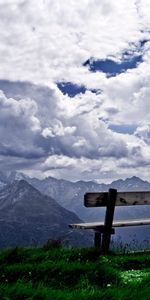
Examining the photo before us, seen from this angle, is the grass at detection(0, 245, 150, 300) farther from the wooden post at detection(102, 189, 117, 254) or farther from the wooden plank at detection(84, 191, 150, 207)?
the wooden plank at detection(84, 191, 150, 207)

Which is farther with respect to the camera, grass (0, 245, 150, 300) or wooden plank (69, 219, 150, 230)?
wooden plank (69, 219, 150, 230)

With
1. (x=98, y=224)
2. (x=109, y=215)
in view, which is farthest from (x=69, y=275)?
(x=98, y=224)

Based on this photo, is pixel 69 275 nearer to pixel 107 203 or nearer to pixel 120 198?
pixel 107 203

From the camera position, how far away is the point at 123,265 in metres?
A: 11.1

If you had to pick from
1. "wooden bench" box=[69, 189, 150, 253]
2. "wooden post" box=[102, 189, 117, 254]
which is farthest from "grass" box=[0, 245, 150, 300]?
"wooden bench" box=[69, 189, 150, 253]

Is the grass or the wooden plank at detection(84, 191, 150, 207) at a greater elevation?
the wooden plank at detection(84, 191, 150, 207)

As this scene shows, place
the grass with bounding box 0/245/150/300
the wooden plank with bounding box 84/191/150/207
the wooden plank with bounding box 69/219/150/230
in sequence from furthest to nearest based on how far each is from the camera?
the wooden plank with bounding box 69/219/150/230
the wooden plank with bounding box 84/191/150/207
the grass with bounding box 0/245/150/300

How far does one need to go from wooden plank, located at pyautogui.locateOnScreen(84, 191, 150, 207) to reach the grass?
6.11 ft

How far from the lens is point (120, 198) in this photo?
45.3ft

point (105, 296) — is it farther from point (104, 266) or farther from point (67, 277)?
point (104, 266)

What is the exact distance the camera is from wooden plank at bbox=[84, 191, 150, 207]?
43.3ft

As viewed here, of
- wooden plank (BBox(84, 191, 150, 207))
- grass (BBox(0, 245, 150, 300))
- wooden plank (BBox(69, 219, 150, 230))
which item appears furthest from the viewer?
wooden plank (BBox(69, 219, 150, 230))

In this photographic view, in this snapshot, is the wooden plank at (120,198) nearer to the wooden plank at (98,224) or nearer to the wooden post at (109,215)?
the wooden post at (109,215)

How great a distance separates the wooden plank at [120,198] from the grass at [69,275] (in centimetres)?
186
